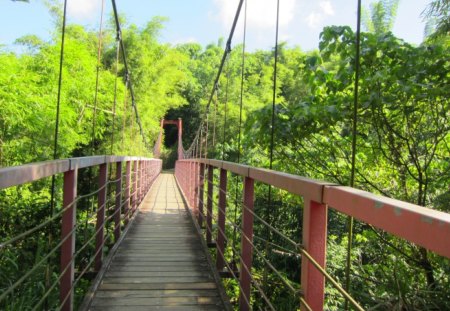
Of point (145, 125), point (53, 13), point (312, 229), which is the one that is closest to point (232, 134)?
point (145, 125)

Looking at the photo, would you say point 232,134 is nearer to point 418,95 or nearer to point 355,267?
point 355,267

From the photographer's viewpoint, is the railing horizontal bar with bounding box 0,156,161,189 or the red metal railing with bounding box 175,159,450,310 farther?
the railing horizontal bar with bounding box 0,156,161,189

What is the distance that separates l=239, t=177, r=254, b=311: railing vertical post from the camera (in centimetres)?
153

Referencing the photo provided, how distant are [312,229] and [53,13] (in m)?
9.47

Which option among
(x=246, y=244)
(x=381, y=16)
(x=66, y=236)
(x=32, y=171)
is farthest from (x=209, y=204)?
(x=381, y=16)

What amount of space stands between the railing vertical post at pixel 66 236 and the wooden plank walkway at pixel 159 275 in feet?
0.90

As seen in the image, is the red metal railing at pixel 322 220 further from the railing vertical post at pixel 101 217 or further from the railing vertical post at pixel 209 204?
the railing vertical post at pixel 209 204

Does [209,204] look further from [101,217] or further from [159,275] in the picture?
[101,217]

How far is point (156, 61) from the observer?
1451cm

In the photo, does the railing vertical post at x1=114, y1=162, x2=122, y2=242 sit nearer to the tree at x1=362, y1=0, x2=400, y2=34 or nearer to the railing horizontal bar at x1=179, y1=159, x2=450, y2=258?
the railing horizontal bar at x1=179, y1=159, x2=450, y2=258

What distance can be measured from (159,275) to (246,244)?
77 centimetres

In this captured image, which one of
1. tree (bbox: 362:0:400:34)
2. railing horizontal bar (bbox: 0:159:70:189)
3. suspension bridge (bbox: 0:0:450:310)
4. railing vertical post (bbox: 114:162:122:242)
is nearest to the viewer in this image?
suspension bridge (bbox: 0:0:450:310)

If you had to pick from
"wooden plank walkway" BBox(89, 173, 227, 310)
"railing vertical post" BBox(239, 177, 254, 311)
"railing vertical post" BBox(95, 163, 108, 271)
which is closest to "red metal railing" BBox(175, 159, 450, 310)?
"railing vertical post" BBox(239, 177, 254, 311)

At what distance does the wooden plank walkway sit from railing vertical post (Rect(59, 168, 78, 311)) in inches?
10.8
